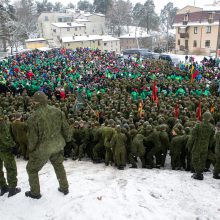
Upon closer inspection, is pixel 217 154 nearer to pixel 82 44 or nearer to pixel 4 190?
pixel 4 190

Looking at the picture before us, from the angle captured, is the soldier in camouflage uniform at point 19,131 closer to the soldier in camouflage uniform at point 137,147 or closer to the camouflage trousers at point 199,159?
the soldier in camouflage uniform at point 137,147

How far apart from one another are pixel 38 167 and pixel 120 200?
66.0 inches

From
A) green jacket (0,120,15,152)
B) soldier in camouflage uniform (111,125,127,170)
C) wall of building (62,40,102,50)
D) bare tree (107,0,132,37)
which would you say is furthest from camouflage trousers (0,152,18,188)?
bare tree (107,0,132,37)

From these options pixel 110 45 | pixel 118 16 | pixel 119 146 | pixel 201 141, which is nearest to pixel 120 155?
pixel 119 146

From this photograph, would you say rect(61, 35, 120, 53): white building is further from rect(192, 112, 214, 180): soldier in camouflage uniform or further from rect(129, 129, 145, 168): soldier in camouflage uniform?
rect(192, 112, 214, 180): soldier in camouflage uniform

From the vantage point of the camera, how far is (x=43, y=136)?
493 cm

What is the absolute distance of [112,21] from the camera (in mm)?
74500

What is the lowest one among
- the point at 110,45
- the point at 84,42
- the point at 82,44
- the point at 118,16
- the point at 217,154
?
the point at 217,154

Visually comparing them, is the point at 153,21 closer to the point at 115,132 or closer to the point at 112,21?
the point at 112,21

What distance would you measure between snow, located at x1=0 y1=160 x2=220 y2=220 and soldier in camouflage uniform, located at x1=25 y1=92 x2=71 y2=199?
0.40 meters

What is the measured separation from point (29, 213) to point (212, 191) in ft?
12.6

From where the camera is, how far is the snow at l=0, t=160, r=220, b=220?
4988mm

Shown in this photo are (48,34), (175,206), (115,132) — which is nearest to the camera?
(175,206)

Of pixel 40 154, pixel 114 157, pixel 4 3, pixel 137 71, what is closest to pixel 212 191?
pixel 114 157
